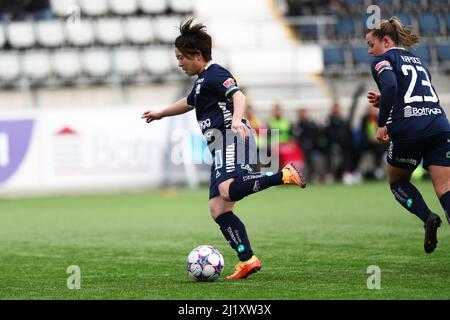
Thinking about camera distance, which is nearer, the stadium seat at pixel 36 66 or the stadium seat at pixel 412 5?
the stadium seat at pixel 36 66

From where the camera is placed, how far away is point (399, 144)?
759 cm

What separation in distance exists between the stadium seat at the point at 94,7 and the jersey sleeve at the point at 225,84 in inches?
706

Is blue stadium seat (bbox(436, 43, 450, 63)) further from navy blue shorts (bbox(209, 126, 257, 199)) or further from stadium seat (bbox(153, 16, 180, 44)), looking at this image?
navy blue shorts (bbox(209, 126, 257, 199))

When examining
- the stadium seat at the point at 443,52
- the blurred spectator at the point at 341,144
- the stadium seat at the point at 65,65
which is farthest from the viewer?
the stadium seat at the point at 443,52

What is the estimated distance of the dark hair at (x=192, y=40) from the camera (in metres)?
7.57

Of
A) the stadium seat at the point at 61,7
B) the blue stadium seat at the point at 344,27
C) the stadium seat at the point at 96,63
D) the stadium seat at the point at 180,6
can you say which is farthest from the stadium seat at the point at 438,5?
the stadium seat at the point at 61,7

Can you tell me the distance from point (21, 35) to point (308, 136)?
7557mm

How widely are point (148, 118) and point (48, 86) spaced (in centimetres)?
1531

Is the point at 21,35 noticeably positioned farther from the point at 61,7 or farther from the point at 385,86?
the point at 385,86

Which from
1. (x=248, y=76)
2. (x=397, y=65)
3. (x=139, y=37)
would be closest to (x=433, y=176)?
(x=397, y=65)

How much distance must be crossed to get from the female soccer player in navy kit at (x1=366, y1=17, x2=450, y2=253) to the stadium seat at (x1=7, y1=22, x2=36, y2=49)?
57.0ft

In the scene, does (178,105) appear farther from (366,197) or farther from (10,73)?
(10,73)

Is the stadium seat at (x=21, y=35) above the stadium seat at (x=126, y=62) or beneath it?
above

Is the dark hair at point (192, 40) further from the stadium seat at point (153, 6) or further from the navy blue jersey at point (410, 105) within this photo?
the stadium seat at point (153, 6)
